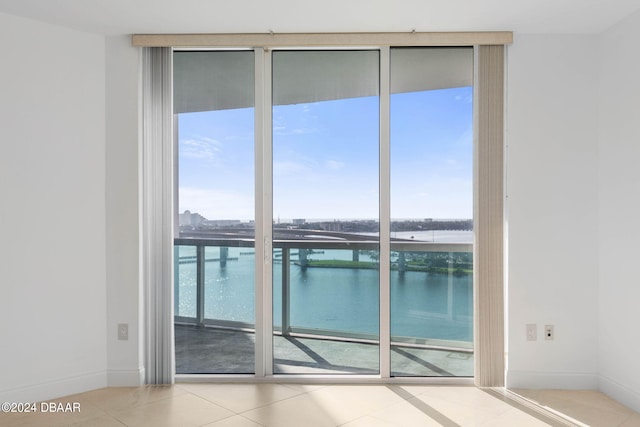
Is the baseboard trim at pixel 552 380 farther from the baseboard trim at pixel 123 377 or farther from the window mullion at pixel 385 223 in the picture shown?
the baseboard trim at pixel 123 377

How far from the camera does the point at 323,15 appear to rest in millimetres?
3137

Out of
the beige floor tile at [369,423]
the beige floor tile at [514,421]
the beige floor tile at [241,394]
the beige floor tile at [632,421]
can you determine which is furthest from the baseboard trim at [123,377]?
the beige floor tile at [632,421]

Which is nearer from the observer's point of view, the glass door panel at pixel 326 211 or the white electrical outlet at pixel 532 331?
the white electrical outlet at pixel 532 331

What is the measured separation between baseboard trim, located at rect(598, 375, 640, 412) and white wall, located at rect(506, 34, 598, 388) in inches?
4.1

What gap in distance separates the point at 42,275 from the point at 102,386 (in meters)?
0.90

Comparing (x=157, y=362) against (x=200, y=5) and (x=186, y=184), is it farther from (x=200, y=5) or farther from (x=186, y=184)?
(x=200, y=5)

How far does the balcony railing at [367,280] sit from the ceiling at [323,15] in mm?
1516

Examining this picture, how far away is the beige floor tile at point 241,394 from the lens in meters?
3.16

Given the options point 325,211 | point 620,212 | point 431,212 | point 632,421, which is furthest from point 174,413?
point 620,212

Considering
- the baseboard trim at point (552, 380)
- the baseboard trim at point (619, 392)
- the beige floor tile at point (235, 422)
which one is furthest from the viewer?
the baseboard trim at point (552, 380)

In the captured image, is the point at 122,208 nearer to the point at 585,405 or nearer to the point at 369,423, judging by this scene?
the point at 369,423

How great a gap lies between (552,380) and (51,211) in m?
3.68

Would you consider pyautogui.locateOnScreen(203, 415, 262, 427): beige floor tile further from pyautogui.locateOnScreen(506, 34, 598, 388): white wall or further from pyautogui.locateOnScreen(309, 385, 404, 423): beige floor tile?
pyautogui.locateOnScreen(506, 34, 598, 388): white wall

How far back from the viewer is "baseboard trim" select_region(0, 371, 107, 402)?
315 cm
